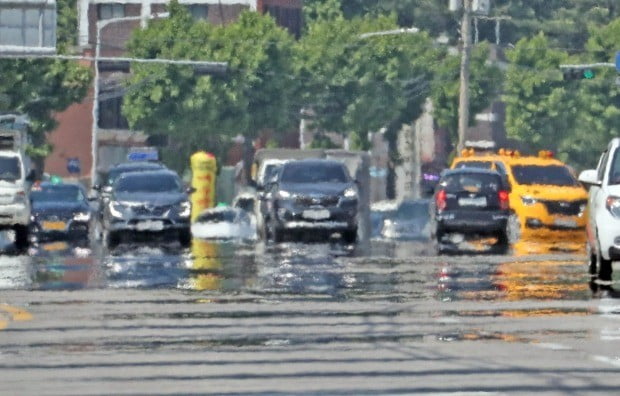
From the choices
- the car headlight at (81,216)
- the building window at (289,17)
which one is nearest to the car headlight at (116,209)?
the car headlight at (81,216)

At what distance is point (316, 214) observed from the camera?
140 ft

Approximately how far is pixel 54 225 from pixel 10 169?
3180 mm

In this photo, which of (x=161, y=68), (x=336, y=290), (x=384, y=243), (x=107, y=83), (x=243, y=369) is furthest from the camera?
(x=107, y=83)

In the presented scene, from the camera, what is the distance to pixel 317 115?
99.6 metres

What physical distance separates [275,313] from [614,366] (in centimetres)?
640

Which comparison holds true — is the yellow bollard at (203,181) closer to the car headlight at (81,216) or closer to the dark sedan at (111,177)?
the dark sedan at (111,177)

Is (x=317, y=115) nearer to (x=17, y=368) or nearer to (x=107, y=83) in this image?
(x=107, y=83)

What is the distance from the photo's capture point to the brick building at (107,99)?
112250mm

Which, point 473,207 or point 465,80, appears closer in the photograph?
point 473,207

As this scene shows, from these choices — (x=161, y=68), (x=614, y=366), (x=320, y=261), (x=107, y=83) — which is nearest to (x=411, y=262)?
(x=320, y=261)

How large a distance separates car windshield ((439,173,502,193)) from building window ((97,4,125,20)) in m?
72.9

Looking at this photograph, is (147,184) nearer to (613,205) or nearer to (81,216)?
(81,216)

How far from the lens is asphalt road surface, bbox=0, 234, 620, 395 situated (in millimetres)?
14758

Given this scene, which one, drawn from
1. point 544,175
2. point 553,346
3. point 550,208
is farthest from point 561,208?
point 553,346
